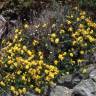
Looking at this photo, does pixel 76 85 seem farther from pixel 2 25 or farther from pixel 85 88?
pixel 2 25

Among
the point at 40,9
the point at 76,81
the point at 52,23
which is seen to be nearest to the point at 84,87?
the point at 76,81

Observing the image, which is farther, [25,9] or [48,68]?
[25,9]

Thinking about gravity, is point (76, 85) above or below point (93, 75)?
below

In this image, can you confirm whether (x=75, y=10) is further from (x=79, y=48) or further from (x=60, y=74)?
(x=60, y=74)

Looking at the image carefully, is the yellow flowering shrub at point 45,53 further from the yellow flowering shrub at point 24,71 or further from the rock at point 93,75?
the rock at point 93,75

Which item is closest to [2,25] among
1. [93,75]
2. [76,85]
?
[76,85]

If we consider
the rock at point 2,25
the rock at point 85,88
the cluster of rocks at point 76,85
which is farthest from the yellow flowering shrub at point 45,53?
the rock at point 85,88

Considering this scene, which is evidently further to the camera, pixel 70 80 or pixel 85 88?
pixel 70 80
